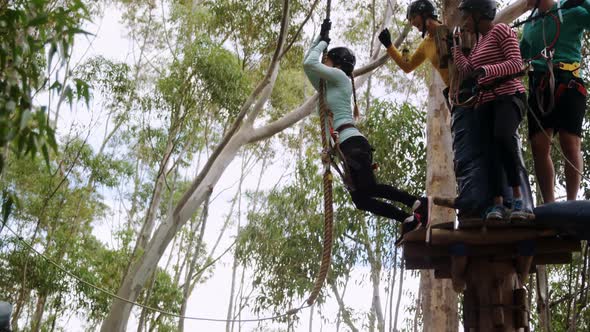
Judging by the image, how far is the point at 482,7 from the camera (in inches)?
108

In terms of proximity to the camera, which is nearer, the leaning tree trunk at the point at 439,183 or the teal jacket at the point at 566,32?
the teal jacket at the point at 566,32

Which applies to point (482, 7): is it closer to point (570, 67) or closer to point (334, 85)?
point (570, 67)

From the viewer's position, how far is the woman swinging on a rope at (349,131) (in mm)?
3176

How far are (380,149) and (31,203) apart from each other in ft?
21.7

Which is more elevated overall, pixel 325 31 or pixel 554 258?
pixel 325 31

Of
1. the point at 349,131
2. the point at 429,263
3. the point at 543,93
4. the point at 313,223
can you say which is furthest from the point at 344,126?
the point at 313,223

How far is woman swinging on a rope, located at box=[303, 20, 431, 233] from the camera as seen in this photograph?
318 cm

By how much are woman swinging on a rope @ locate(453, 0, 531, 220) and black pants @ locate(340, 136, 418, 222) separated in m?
0.63

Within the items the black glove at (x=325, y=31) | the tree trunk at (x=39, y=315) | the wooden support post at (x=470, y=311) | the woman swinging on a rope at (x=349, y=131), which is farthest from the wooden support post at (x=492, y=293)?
the tree trunk at (x=39, y=315)

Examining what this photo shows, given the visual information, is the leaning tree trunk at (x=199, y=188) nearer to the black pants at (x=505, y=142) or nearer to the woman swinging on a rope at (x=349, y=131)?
the woman swinging on a rope at (x=349, y=131)

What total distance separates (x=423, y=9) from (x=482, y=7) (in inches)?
17.4

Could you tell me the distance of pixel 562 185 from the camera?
670 centimetres

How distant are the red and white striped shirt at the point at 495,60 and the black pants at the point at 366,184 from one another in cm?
65

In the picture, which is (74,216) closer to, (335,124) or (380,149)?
(380,149)
